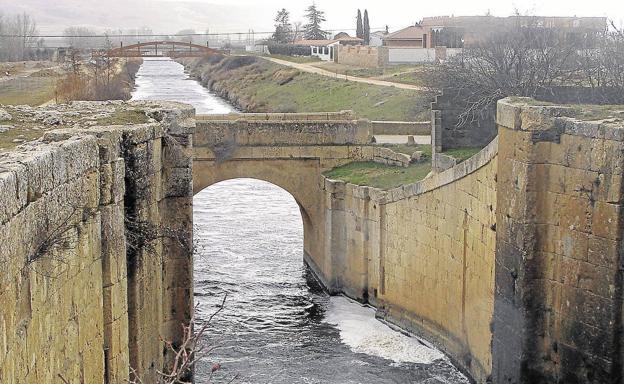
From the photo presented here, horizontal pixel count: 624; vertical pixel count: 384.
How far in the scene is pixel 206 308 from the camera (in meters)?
22.6

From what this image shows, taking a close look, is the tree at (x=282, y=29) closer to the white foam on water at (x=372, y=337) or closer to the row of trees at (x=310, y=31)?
the row of trees at (x=310, y=31)

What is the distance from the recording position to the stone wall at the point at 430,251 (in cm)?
1747

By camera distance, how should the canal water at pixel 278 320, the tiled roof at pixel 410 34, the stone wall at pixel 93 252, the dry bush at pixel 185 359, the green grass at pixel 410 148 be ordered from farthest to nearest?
the tiled roof at pixel 410 34 < the green grass at pixel 410 148 < the canal water at pixel 278 320 < the stone wall at pixel 93 252 < the dry bush at pixel 185 359

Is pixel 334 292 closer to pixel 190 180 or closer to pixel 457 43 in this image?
pixel 190 180

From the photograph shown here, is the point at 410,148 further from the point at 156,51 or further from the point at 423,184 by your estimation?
the point at 156,51

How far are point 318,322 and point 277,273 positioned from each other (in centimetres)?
378

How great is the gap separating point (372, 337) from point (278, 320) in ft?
7.21

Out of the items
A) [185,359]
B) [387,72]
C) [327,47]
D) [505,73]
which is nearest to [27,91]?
[505,73]

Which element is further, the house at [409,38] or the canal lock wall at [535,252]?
the house at [409,38]

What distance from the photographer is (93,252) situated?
402 inches

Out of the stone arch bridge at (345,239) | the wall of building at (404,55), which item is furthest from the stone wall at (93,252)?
the wall of building at (404,55)

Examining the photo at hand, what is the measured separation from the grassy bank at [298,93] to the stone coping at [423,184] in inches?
384

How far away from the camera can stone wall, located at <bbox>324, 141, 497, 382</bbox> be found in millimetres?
17469

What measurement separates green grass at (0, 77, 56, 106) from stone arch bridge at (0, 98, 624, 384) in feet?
30.3
